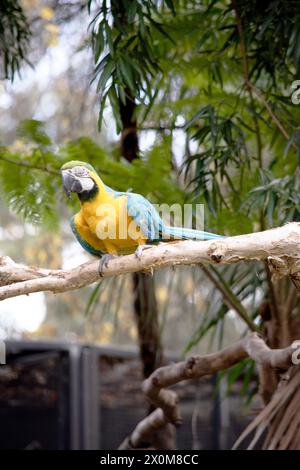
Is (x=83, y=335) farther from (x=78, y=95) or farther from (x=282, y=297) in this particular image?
(x=282, y=297)

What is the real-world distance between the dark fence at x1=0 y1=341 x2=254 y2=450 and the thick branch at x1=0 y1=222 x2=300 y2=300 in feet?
5.62

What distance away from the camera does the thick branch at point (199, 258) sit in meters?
1.28

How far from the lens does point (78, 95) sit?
3781mm

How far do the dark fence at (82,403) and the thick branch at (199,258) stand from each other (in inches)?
67.4

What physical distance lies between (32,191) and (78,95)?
1685 mm

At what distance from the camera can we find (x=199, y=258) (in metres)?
1.31

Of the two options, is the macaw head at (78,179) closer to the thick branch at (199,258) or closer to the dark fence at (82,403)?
the thick branch at (199,258)

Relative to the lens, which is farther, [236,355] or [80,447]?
[80,447]

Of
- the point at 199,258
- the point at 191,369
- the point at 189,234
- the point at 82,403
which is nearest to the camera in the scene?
the point at 199,258

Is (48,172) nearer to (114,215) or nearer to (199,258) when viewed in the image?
(114,215)

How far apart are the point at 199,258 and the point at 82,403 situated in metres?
1.93

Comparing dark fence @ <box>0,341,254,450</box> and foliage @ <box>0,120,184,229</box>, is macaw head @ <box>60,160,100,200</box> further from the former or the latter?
dark fence @ <box>0,341,254,450</box>

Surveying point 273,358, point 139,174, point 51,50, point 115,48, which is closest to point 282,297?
point 273,358

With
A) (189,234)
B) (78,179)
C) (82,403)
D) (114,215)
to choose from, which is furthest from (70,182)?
(82,403)
